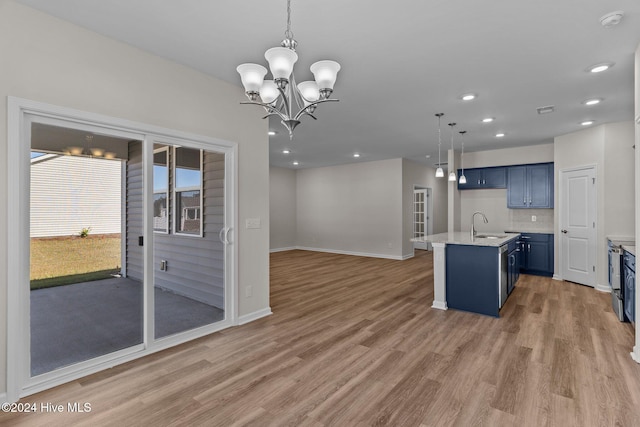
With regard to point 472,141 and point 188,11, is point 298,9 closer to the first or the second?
point 188,11

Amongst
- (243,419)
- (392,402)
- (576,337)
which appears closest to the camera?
(243,419)

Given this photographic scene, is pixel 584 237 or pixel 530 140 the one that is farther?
pixel 530 140

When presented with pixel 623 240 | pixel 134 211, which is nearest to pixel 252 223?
pixel 134 211

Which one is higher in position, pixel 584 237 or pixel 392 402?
pixel 584 237

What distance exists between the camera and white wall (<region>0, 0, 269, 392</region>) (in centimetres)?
211

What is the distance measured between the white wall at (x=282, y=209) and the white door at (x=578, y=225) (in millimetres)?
6924

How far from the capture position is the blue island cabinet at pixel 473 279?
383cm

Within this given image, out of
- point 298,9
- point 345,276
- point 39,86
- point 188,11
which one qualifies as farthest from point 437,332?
point 39,86

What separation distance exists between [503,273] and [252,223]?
10.9 ft

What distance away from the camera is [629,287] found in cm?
337

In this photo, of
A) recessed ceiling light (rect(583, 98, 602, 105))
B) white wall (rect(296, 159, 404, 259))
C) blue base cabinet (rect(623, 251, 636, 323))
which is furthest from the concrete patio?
white wall (rect(296, 159, 404, 259))

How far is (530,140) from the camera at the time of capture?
6109mm

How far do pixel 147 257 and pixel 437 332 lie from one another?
2988 mm

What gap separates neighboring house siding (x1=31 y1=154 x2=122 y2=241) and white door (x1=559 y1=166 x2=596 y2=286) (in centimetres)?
668
